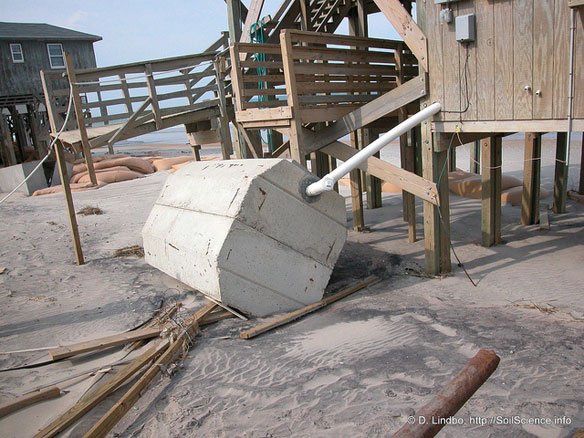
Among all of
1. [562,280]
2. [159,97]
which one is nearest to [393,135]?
[562,280]

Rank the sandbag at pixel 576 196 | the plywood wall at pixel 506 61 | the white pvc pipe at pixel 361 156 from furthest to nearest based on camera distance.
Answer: the sandbag at pixel 576 196 < the white pvc pipe at pixel 361 156 < the plywood wall at pixel 506 61

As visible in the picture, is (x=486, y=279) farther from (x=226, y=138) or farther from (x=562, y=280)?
(x=226, y=138)

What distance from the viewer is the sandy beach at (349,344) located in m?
3.88

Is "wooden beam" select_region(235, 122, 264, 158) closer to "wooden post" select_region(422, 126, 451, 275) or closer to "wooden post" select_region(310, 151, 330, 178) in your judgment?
"wooden post" select_region(310, 151, 330, 178)

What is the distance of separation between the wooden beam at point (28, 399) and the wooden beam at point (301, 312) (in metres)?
1.91

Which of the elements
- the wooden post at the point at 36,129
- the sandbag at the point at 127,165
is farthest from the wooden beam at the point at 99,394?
the wooden post at the point at 36,129

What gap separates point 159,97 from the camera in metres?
8.78

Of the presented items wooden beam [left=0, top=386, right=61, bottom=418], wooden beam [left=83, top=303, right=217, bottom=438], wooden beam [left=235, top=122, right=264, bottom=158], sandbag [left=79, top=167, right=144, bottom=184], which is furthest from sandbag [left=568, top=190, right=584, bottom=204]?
sandbag [left=79, top=167, right=144, bottom=184]

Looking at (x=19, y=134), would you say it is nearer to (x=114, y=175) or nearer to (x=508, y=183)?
(x=114, y=175)

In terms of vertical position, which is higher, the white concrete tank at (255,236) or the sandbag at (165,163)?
the white concrete tank at (255,236)

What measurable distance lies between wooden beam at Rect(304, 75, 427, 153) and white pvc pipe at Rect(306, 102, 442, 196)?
13.2 inches

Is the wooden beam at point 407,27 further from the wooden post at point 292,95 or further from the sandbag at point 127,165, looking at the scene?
the sandbag at point 127,165

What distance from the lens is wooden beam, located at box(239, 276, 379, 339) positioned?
545 cm

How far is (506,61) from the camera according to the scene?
6031 millimetres
